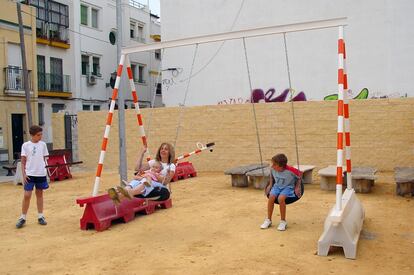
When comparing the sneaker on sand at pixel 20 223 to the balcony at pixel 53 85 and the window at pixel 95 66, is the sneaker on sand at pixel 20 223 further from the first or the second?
the window at pixel 95 66

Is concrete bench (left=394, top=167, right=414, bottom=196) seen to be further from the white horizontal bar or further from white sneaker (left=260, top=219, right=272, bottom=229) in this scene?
the white horizontal bar

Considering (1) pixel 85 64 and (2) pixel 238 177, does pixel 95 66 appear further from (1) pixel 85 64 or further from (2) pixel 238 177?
(2) pixel 238 177

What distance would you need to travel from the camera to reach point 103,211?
680cm

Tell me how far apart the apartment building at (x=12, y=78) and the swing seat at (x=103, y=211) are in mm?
15742

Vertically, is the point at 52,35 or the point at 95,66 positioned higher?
the point at 52,35

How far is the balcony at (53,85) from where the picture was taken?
27.2 m

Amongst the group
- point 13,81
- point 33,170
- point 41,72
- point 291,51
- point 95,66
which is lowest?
point 33,170

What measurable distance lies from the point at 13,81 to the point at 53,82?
6.05 metres

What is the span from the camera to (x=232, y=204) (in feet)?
27.2

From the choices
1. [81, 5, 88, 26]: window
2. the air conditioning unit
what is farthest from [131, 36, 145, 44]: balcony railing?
the air conditioning unit

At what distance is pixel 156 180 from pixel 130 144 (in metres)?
8.71

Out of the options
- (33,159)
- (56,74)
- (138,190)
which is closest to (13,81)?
(56,74)

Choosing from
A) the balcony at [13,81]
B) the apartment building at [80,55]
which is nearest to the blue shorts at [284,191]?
the balcony at [13,81]

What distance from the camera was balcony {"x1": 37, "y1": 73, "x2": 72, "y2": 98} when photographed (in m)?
27.2
